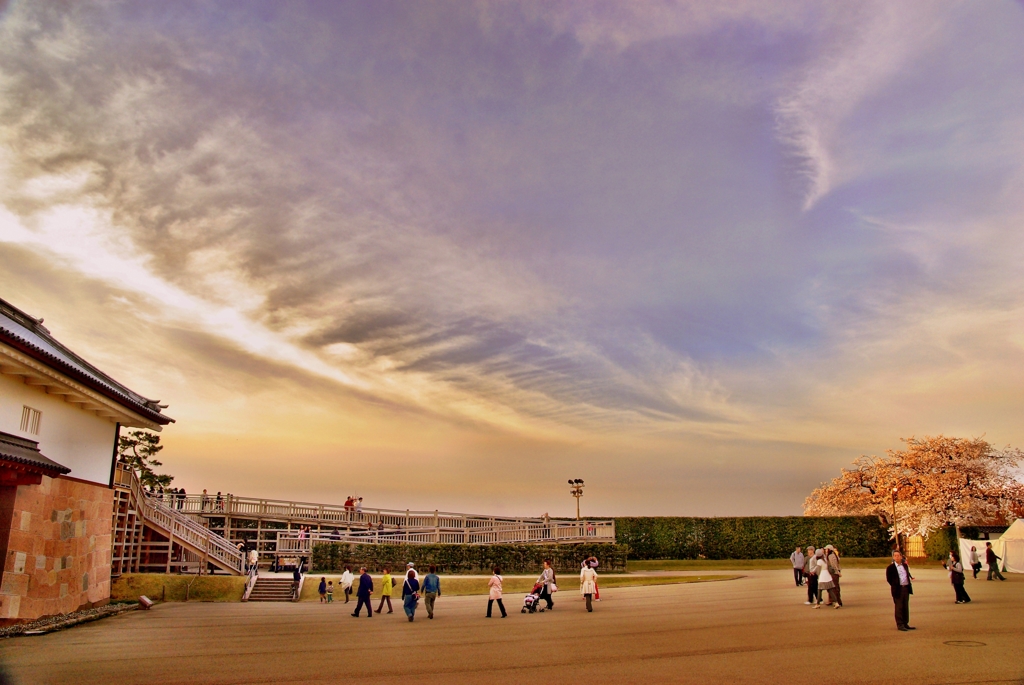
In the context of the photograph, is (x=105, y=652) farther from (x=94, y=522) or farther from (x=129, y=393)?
(x=129, y=393)

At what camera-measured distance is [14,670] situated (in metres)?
12.9

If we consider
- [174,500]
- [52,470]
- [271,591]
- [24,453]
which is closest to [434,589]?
[52,470]

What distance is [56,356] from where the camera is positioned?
67.6ft

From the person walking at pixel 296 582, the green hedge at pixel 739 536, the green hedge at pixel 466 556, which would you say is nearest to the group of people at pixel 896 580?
the green hedge at pixel 466 556

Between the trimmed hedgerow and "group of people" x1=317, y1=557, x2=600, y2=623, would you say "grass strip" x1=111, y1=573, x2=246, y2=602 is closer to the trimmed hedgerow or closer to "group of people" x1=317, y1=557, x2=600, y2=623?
"group of people" x1=317, y1=557, x2=600, y2=623

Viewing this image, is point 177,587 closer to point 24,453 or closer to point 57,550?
point 57,550

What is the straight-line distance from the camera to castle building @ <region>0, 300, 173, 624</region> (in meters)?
18.9

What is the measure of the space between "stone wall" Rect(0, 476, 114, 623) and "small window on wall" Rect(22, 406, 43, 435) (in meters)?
1.48

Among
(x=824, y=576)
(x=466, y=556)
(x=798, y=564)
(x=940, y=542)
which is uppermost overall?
(x=824, y=576)

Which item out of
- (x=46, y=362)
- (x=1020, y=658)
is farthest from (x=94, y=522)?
(x=1020, y=658)

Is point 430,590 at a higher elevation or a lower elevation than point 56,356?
lower

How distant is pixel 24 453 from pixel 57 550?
4.68m

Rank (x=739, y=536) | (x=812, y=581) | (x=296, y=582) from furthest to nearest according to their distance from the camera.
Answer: (x=739, y=536) → (x=296, y=582) → (x=812, y=581)

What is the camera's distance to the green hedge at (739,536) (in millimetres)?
50281
